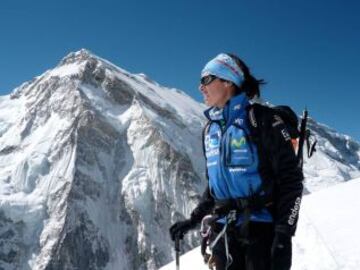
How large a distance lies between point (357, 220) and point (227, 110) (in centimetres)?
549

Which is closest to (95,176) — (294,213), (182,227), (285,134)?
(182,227)

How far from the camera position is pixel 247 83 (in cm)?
539

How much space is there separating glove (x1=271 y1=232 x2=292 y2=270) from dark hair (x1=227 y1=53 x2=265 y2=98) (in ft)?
5.14

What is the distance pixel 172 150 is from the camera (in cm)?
16400

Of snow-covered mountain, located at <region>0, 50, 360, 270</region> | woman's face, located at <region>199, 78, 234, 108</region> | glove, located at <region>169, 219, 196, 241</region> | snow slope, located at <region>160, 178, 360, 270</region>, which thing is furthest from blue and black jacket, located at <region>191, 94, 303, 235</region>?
snow-covered mountain, located at <region>0, 50, 360, 270</region>

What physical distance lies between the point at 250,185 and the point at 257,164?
0.19m

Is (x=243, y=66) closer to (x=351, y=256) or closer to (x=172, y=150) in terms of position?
(x=351, y=256)

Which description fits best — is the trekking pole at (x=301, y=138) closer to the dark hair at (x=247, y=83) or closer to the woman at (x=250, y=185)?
the woman at (x=250, y=185)

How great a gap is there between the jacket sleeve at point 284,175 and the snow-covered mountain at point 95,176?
13778cm

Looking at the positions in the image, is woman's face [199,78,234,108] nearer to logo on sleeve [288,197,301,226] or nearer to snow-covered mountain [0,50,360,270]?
logo on sleeve [288,197,301,226]

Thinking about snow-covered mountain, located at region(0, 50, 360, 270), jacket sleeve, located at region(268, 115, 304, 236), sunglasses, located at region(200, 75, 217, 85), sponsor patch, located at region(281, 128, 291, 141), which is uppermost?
snow-covered mountain, located at region(0, 50, 360, 270)

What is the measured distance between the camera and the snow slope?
8273 millimetres

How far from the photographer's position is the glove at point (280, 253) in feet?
14.0

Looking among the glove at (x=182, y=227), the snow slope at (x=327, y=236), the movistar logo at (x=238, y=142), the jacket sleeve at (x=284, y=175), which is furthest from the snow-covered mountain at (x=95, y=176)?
the jacket sleeve at (x=284, y=175)
